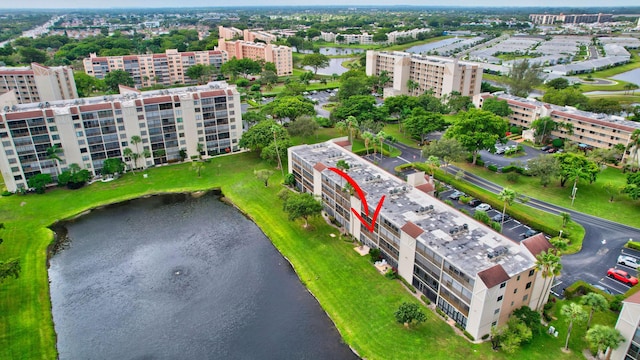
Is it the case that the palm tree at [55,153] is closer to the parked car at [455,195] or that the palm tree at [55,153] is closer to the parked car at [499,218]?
the parked car at [455,195]

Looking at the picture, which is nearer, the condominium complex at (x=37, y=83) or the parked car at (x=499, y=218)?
the parked car at (x=499, y=218)

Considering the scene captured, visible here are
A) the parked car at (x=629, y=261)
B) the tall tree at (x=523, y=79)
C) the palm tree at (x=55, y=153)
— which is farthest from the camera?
the tall tree at (x=523, y=79)

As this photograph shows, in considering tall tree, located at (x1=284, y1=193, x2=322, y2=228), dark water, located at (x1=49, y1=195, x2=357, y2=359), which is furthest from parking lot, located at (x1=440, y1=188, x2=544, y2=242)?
dark water, located at (x1=49, y1=195, x2=357, y2=359)

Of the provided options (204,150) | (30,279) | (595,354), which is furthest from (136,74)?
(595,354)

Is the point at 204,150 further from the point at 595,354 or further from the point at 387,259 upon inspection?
the point at 595,354

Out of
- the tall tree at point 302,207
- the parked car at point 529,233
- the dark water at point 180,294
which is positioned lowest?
the dark water at point 180,294

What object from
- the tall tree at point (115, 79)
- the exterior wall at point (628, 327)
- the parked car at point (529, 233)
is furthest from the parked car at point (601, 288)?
the tall tree at point (115, 79)
